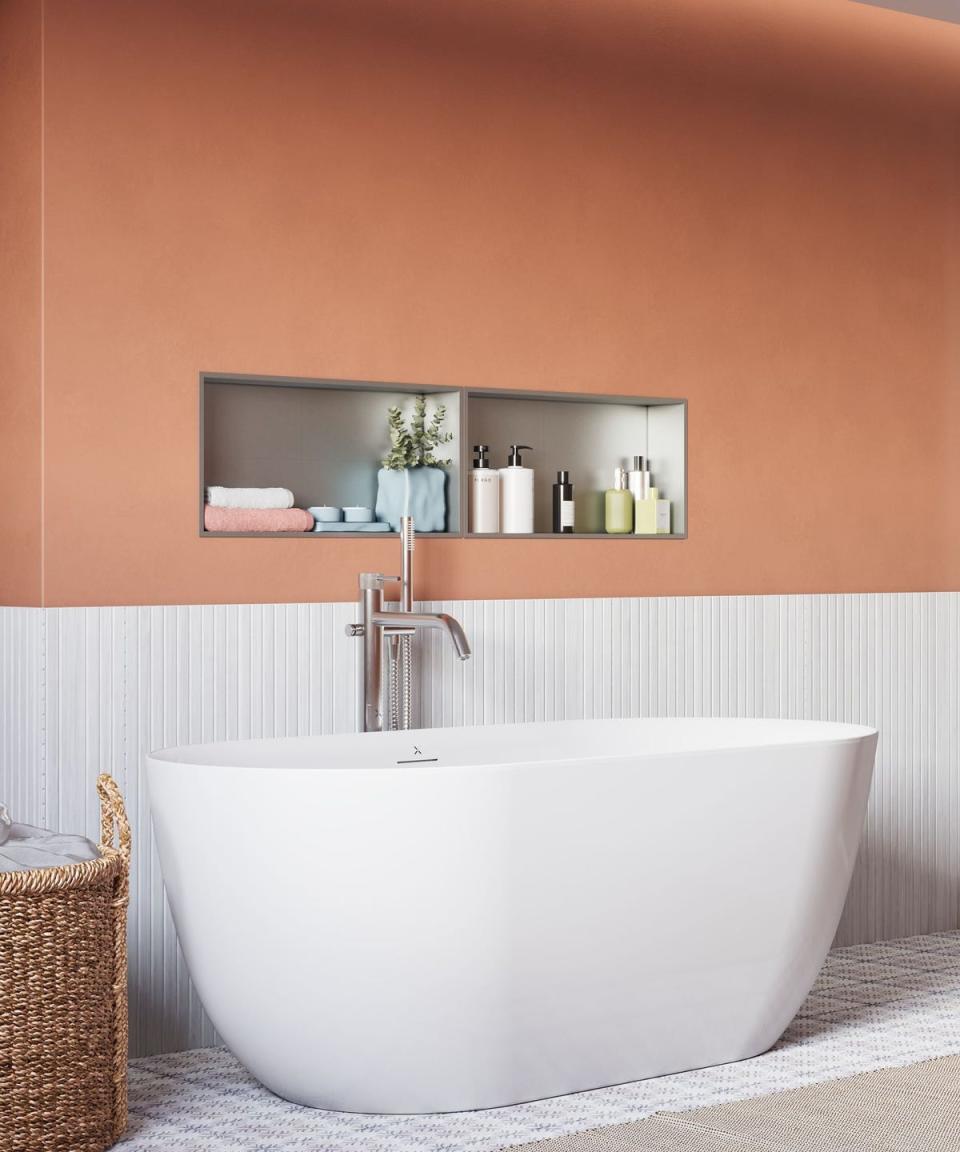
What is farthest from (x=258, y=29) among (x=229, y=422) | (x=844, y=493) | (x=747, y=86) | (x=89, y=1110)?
(x=89, y=1110)

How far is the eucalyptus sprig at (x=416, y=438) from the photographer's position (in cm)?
390

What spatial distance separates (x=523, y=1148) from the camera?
2777mm

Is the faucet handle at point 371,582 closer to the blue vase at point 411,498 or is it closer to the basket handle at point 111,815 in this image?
the blue vase at point 411,498

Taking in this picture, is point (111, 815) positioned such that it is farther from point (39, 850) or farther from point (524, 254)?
point (524, 254)

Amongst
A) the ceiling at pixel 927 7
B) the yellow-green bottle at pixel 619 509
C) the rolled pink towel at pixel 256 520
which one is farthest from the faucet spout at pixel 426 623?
the ceiling at pixel 927 7

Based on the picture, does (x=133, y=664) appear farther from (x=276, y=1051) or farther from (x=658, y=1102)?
(x=658, y=1102)

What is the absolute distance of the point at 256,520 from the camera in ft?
11.9

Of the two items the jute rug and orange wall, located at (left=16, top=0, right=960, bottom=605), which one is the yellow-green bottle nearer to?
orange wall, located at (left=16, top=0, right=960, bottom=605)

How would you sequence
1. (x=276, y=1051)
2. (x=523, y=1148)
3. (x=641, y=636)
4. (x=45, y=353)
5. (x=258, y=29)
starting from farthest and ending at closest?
1. (x=641, y=636)
2. (x=258, y=29)
3. (x=45, y=353)
4. (x=276, y=1051)
5. (x=523, y=1148)

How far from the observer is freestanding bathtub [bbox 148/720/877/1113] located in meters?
2.84

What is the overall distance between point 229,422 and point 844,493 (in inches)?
72.5

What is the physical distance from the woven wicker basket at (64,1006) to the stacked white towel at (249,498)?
3.08 ft

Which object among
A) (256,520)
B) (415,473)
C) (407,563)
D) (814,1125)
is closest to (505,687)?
(407,563)

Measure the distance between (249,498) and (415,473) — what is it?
47 cm
